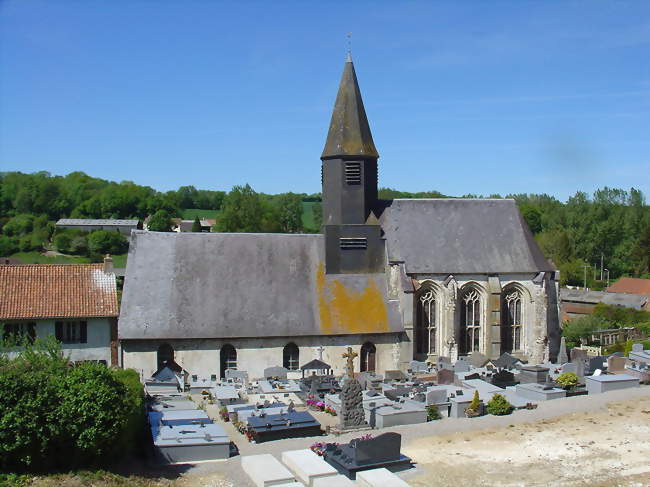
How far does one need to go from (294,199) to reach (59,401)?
330ft

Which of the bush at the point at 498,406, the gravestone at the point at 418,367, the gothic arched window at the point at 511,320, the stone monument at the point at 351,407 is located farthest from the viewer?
the gothic arched window at the point at 511,320

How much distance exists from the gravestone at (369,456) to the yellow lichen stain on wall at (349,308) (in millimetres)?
13328

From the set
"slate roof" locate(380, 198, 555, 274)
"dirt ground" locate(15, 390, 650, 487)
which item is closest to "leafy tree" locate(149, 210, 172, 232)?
"slate roof" locate(380, 198, 555, 274)

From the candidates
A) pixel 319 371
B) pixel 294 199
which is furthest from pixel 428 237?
pixel 294 199

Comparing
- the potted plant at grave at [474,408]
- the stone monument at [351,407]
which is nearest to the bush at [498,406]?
the potted plant at grave at [474,408]

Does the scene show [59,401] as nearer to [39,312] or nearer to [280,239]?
[39,312]

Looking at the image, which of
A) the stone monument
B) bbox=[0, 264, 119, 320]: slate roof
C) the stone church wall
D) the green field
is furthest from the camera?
the green field

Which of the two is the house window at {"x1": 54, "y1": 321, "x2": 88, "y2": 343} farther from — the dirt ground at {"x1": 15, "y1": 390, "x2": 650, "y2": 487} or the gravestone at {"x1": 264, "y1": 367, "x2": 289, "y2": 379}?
the dirt ground at {"x1": 15, "y1": 390, "x2": 650, "y2": 487}

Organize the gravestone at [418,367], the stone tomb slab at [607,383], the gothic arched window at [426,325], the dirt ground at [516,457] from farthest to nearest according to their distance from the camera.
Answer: the gothic arched window at [426,325] < the gravestone at [418,367] < the stone tomb slab at [607,383] < the dirt ground at [516,457]

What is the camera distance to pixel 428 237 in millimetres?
38812

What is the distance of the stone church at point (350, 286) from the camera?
34.6m

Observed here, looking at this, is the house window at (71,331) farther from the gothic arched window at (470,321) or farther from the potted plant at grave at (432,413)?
the gothic arched window at (470,321)

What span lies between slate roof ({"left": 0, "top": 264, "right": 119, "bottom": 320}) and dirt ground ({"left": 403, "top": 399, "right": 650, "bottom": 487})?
59.2ft

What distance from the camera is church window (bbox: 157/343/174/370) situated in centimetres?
3381
